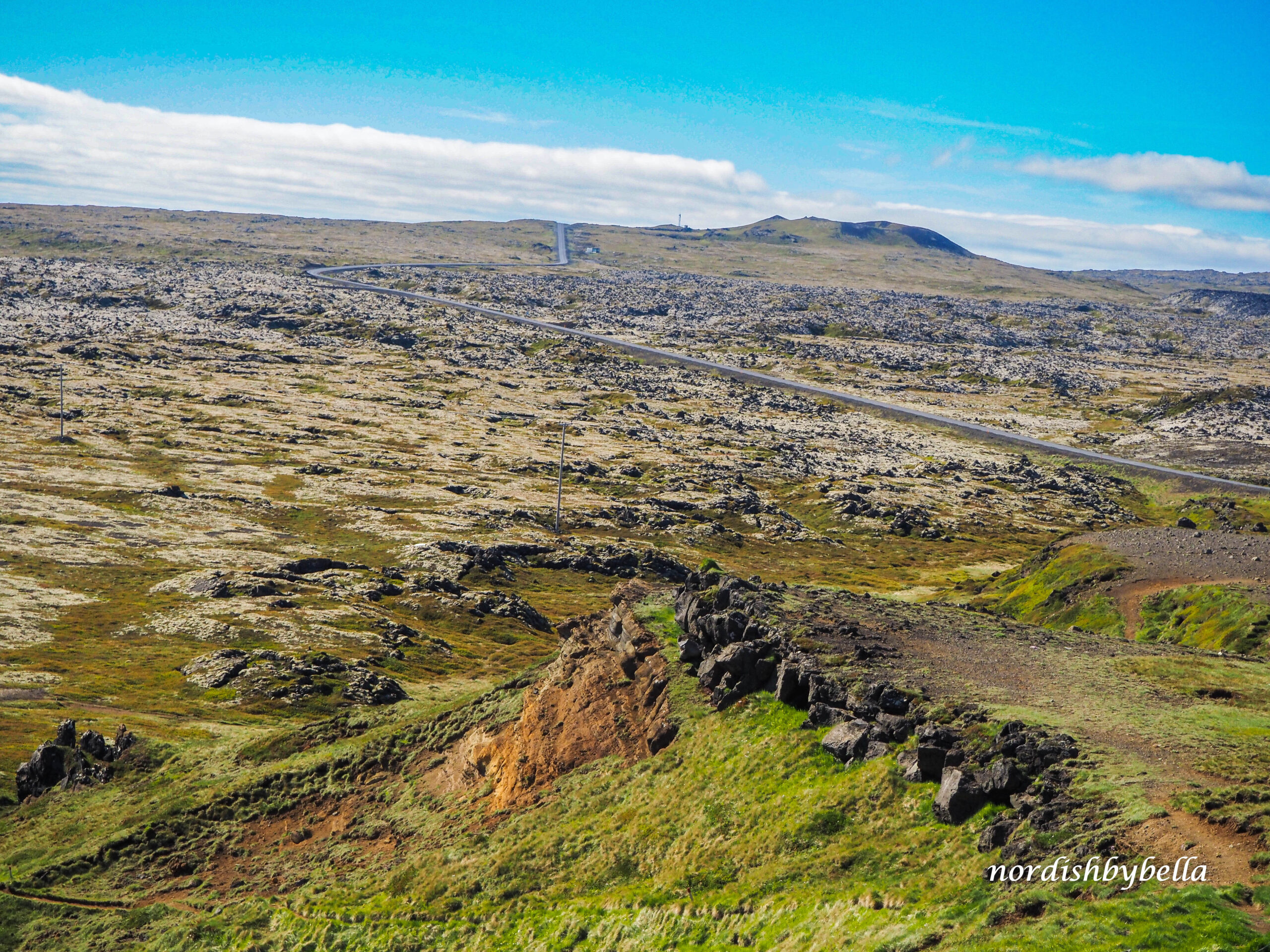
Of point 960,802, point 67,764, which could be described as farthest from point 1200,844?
point 67,764

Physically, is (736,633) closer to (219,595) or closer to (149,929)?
(149,929)

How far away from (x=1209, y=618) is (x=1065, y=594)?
1681cm

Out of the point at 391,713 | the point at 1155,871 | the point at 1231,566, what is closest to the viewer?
the point at 1155,871

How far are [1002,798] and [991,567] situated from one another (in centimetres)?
11835

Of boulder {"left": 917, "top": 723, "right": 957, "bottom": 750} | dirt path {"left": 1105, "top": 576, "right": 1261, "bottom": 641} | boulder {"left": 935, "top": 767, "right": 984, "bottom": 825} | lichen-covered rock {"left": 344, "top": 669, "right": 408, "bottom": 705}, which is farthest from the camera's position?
lichen-covered rock {"left": 344, "top": 669, "right": 408, "bottom": 705}

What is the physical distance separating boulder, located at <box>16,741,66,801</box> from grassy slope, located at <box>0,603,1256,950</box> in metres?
5.41

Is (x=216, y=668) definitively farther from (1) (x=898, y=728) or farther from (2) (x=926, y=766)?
(2) (x=926, y=766)

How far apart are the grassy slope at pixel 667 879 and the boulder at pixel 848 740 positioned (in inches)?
23.7

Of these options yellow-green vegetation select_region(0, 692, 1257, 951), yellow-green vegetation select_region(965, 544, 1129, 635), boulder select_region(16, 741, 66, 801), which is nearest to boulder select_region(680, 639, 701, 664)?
yellow-green vegetation select_region(0, 692, 1257, 951)

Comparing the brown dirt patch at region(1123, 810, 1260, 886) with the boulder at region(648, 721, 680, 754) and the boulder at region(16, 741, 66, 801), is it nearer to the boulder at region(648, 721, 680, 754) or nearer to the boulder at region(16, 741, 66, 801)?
the boulder at region(648, 721, 680, 754)

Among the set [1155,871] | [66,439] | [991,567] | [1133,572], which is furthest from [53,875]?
[66,439]

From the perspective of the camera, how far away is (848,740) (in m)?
34.0

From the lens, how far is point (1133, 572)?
274ft

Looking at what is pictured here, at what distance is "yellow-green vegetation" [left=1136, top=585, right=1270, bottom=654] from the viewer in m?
64.2
